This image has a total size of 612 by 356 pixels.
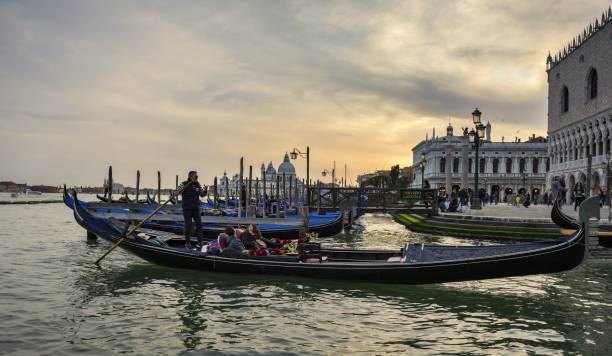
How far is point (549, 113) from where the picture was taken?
5688 cm

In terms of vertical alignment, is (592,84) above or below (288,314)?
above

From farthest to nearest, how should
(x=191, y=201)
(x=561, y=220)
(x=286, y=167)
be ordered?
1. (x=286, y=167)
2. (x=191, y=201)
3. (x=561, y=220)

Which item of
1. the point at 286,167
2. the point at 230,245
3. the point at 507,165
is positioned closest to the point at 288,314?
the point at 230,245

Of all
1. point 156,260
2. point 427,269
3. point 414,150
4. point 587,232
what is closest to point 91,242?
point 156,260

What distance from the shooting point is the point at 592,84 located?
152 feet

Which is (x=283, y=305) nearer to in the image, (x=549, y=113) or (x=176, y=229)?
(x=176, y=229)

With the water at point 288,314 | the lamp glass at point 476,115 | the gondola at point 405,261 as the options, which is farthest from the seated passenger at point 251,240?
the lamp glass at point 476,115

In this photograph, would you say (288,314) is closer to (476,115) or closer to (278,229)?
(278,229)

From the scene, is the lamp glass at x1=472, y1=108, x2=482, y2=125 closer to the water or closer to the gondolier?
the water

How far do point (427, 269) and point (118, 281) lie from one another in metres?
6.21

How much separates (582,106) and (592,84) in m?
2.09

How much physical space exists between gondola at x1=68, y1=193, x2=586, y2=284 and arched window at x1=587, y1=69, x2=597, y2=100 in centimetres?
4292

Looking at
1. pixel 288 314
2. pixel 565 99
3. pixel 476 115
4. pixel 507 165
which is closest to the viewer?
pixel 288 314

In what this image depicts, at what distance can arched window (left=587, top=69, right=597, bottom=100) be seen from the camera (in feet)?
150
